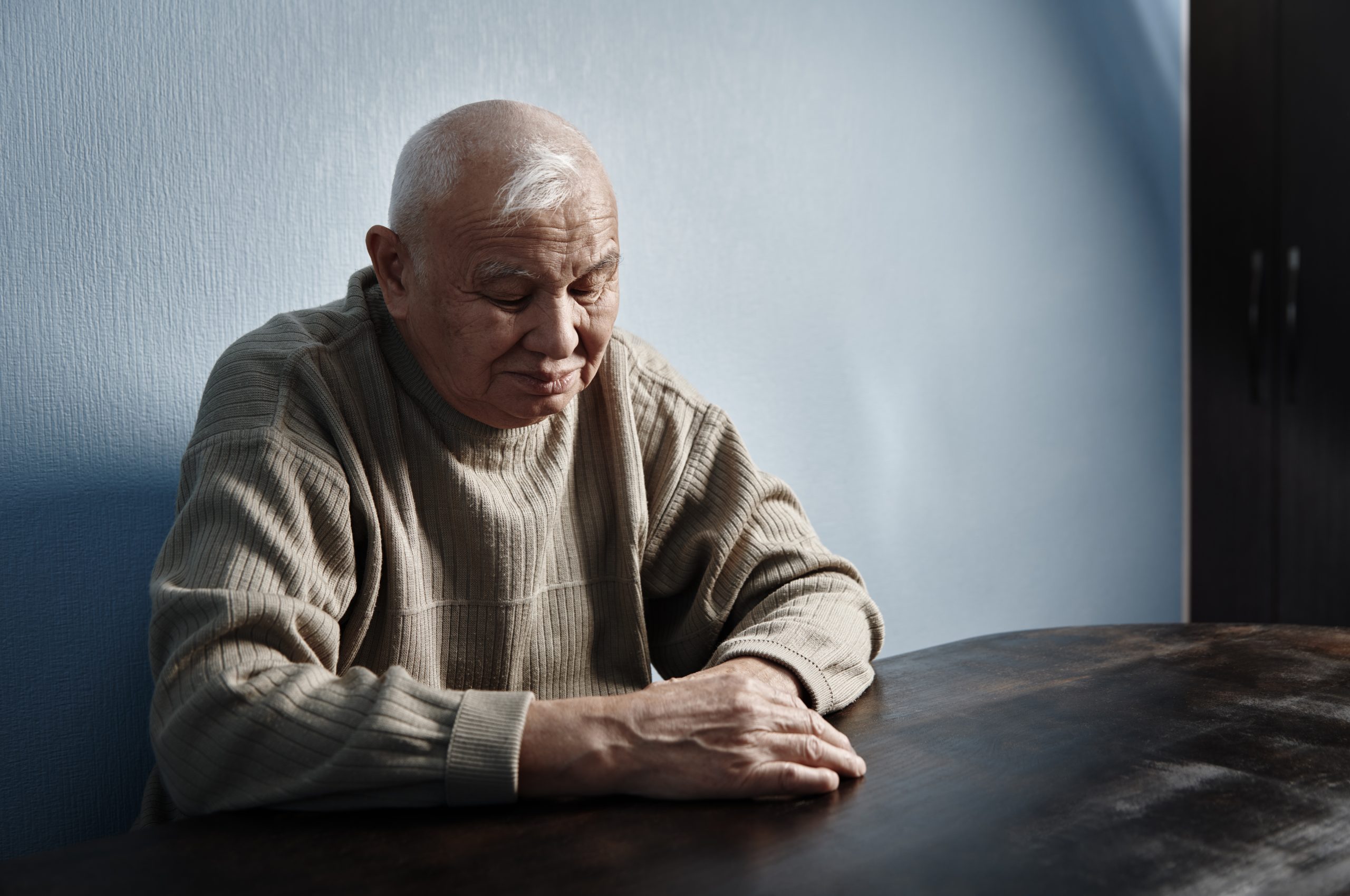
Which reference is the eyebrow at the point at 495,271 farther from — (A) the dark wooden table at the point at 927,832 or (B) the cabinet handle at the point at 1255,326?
(B) the cabinet handle at the point at 1255,326

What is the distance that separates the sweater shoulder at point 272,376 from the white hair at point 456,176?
0.16m

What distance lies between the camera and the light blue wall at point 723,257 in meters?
1.40

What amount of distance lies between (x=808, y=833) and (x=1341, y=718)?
2.21ft

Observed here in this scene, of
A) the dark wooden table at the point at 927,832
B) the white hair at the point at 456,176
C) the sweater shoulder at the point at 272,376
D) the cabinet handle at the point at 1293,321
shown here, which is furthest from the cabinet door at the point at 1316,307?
the sweater shoulder at the point at 272,376

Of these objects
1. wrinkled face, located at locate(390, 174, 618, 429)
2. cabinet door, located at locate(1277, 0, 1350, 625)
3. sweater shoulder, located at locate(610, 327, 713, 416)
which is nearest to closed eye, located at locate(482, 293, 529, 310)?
wrinkled face, located at locate(390, 174, 618, 429)

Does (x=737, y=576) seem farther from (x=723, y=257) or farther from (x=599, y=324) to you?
(x=723, y=257)

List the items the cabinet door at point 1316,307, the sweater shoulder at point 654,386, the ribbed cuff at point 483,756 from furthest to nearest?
the cabinet door at point 1316,307, the sweater shoulder at point 654,386, the ribbed cuff at point 483,756

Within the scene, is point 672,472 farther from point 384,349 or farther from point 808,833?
point 808,833

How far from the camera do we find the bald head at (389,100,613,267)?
1223 millimetres

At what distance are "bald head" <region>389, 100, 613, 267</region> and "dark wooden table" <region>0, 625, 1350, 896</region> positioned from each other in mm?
668

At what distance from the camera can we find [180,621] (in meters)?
1.04

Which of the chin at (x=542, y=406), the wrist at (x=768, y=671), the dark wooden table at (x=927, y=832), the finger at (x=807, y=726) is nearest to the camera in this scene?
the dark wooden table at (x=927, y=832)

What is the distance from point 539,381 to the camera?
Result: 4.26ft

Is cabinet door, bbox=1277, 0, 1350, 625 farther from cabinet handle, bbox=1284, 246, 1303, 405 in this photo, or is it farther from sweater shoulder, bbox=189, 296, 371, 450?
sweater shoulder, bbox=189, 296, 371, 450
